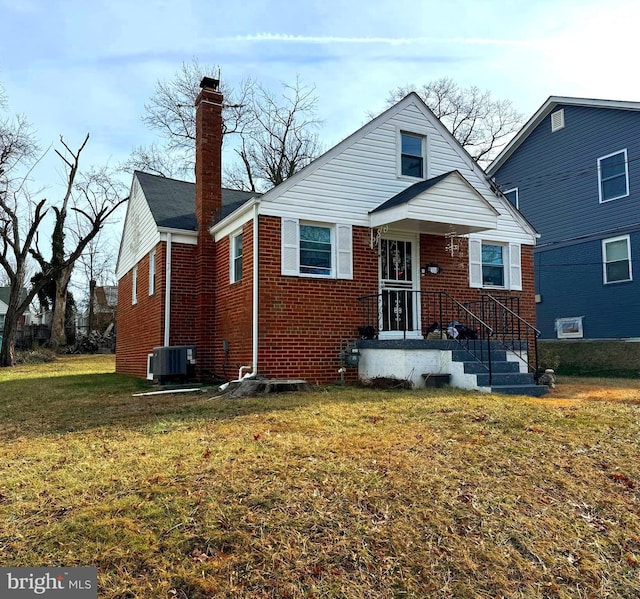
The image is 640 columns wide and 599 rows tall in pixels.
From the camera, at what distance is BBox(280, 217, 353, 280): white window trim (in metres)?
10.2

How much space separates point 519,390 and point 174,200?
9.91 meters

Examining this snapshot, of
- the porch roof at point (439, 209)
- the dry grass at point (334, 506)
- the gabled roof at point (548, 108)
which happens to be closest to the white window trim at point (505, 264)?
the porch roof at point (439, 209)

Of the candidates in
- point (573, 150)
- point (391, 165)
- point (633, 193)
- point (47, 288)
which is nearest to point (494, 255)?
point (391, 165)

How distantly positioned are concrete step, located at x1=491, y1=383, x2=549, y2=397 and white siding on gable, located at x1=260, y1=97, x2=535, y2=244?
3.90 meters

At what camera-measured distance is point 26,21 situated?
750 centimetres

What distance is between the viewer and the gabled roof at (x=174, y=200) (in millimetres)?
12781

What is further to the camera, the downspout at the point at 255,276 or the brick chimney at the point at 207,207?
the brick chimney at the point at 207,207

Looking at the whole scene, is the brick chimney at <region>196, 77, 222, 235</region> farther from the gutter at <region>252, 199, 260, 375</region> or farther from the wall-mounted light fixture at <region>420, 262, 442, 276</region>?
the wall-mounted light fixture at <region>420, 262, 442, 276</region>

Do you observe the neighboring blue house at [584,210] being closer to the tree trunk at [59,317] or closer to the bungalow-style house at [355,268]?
the bungalow-style house at [355,268]

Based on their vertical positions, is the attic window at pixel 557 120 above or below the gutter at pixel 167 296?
above

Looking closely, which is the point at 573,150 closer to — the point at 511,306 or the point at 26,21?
the point at 511,306

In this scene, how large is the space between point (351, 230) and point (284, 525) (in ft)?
26.2

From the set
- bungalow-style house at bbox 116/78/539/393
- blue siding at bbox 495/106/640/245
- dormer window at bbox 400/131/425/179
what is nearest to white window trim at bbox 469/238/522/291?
bungalow-style house at bbox 116/78/539/393

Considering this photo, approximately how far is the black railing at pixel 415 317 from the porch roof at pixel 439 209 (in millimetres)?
1380
